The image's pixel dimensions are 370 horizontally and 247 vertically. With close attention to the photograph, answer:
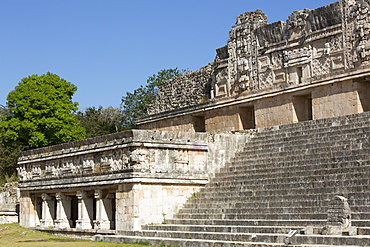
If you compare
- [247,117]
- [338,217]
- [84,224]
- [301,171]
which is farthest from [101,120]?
[338,217]

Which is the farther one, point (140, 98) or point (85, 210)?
point (140, 98)

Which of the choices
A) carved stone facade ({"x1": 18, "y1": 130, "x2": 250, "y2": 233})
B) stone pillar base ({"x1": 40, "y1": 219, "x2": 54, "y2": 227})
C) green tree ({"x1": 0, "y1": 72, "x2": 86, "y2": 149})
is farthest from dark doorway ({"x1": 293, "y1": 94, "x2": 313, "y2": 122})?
green tree ({"x1": 0, "y1": 72, "x2": 86, "y2": 149})

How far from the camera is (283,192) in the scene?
15.4 metres

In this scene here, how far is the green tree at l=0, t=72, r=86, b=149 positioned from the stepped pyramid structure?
8.33m

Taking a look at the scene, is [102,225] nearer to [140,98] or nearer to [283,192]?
[283,192]

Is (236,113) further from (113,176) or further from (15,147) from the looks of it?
(15,147)

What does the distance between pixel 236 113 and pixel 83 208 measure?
7.51m

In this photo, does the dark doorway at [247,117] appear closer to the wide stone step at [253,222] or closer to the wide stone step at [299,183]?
the wide stone step at [299,183]

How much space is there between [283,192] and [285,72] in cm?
790

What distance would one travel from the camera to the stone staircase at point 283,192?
43.3 ft

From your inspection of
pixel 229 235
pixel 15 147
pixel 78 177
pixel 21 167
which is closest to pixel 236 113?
pixel 78 177

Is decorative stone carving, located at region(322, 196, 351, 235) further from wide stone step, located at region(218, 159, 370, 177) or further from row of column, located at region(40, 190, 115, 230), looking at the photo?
row of column, located at region(40, 190, 115, 230)

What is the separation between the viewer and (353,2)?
20.4m

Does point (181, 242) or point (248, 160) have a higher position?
Result: point (248, 160)
